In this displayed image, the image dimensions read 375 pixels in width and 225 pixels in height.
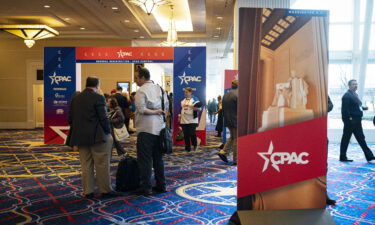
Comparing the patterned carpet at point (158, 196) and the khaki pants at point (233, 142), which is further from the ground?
the khaki pants at point (233, 142)

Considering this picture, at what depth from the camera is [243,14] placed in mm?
2852

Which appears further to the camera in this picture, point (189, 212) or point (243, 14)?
point (189, 212)

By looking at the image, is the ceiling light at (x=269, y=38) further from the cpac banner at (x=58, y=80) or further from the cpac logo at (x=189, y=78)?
the cpac banner at (x=58, y=80)

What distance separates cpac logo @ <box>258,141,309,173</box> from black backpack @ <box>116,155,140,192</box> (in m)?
2.13

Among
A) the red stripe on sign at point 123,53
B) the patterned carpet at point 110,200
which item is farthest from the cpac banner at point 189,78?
the patterned carpet at point 110,200

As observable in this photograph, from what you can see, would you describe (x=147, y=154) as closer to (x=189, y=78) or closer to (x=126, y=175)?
(x=126, y=175)

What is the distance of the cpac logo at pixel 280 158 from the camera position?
9.57ft

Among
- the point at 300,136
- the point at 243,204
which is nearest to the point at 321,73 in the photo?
the point at 300,136

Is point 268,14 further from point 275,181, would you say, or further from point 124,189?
point 124,189

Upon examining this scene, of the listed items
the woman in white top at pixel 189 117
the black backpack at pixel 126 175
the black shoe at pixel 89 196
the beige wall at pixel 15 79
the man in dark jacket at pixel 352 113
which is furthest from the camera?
the beige wall at pixel 15 79

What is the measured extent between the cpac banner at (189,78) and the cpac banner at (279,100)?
627 cm

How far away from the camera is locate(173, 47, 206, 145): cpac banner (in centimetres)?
925

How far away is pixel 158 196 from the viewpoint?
4.38m

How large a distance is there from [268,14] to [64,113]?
24.8 feet
